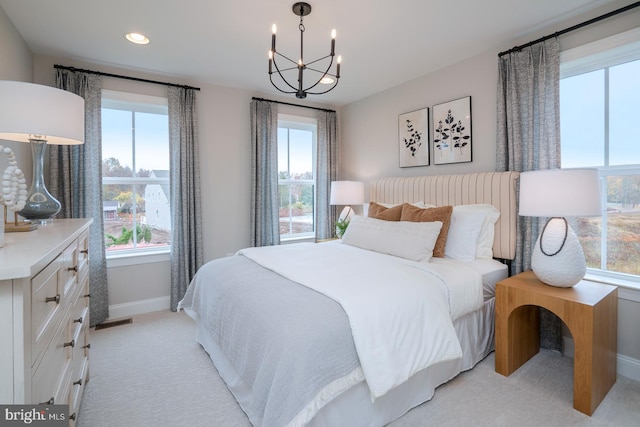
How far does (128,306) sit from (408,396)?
2.99 metres

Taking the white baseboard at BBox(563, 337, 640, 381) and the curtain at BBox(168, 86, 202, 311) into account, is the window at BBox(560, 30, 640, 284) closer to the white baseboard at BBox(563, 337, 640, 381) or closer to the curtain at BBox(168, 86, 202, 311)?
the white baseboard at BBox(563, 337, 640, 381)

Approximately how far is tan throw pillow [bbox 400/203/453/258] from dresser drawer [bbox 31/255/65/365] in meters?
2.41

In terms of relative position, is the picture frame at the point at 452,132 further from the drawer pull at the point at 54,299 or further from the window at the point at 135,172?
the drawer pull at the point at 54,299

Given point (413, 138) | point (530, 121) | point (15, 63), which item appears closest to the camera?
point (15, 63)

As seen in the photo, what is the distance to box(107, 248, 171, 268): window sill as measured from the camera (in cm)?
323

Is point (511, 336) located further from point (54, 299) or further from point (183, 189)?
point (183, 189)

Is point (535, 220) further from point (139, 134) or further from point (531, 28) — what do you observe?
point (139, 134)

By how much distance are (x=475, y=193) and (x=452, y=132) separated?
2.47 feet

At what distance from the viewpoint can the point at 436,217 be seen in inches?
105

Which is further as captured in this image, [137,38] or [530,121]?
[137,38]

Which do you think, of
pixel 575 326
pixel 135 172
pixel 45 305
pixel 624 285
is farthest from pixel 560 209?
pixel 135 172

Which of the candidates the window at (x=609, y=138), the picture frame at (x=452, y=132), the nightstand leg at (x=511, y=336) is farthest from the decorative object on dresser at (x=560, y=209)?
A: the picture frame at (x=452, y=132)

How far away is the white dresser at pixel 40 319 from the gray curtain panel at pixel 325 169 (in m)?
3.14

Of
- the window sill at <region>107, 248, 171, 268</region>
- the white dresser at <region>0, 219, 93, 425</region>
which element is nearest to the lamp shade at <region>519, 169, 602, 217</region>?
the white dresser at <region>0, 219, 93, 425</region>
